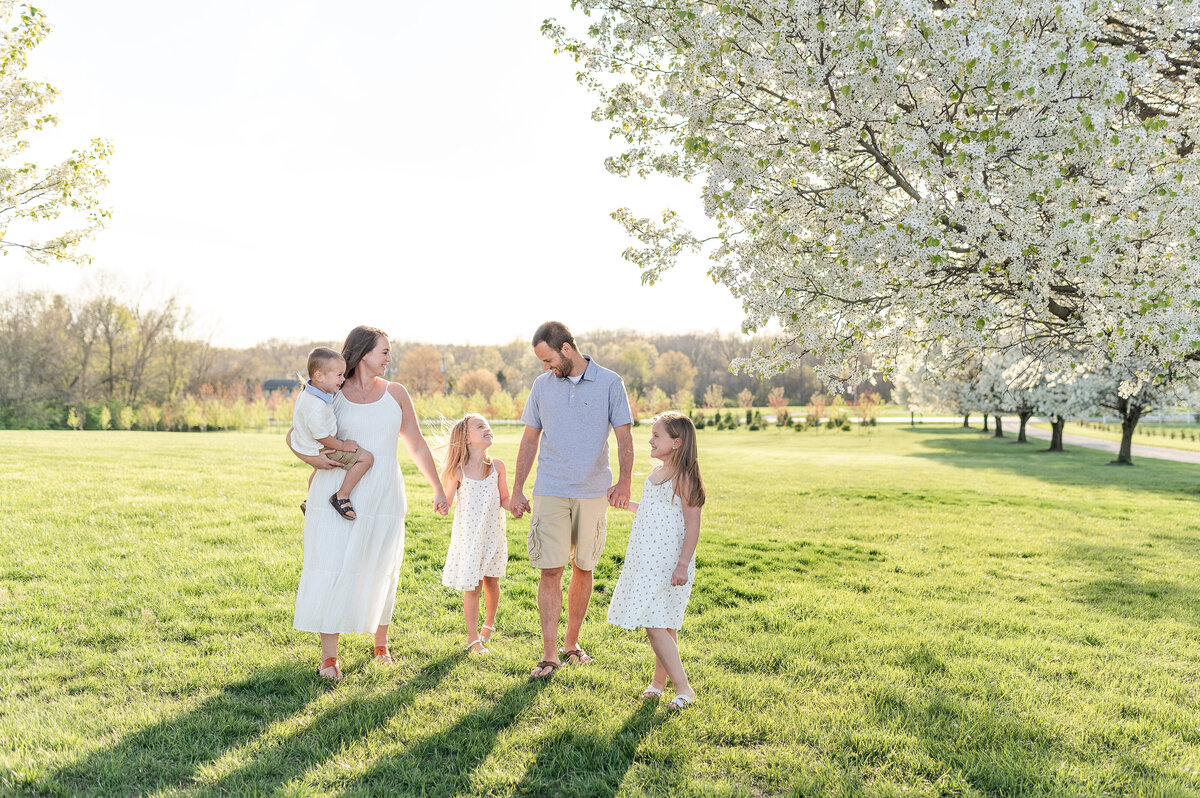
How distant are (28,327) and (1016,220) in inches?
2339

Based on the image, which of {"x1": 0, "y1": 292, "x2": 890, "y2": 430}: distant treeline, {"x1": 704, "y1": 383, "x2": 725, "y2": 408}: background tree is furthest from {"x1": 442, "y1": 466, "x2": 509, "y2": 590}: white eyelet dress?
{"x1": 704, "y1": 383, "x2": 725, "y2": 408}: background tree

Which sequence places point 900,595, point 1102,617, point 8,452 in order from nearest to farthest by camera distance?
point 1102,617
point 900,595
point 8,452

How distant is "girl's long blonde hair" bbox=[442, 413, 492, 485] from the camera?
4984 millimetres

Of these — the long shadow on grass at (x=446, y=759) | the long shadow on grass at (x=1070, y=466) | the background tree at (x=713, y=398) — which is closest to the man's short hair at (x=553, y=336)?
the long shadow on grass at (x=446, y=759)

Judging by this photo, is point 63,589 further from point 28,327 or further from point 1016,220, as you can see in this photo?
point 28,327

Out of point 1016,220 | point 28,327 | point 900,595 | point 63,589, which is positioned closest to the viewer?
point 1016,220

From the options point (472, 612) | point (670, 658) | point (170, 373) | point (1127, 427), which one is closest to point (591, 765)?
point (670, 658)

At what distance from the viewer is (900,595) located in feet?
22.8

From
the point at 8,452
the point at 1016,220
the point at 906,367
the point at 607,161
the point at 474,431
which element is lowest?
the point at 8,452

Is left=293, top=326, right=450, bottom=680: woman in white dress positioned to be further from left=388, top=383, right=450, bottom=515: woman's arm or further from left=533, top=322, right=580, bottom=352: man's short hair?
left=533, top=322, right=580, bottom=352: man's short hair

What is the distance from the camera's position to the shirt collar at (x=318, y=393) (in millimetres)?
4258

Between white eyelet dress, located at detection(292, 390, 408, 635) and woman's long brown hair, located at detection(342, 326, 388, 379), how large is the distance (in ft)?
0.74

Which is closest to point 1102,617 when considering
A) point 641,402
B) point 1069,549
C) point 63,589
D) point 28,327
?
point 1069,549

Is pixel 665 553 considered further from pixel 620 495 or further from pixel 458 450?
pixel 458 450
